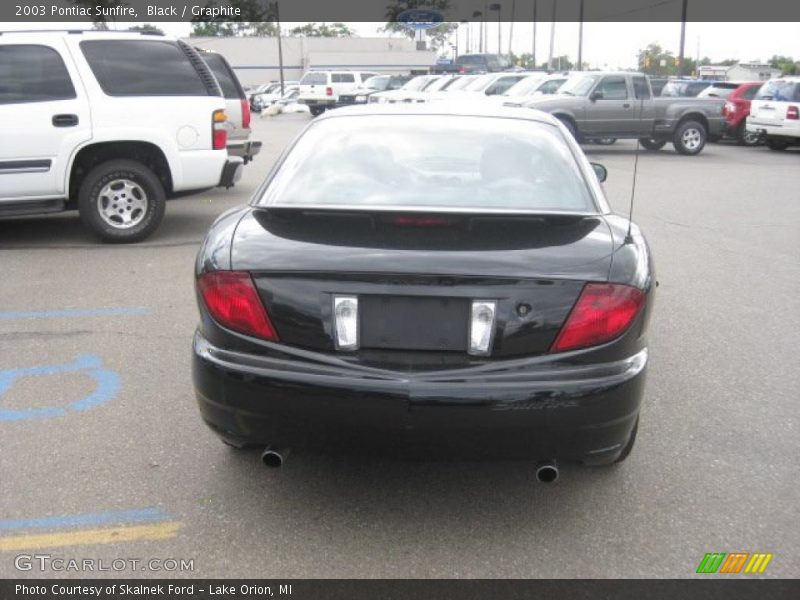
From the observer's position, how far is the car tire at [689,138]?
65.1ft

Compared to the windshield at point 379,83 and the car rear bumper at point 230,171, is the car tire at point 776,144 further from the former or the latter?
the windshield at point 379,83

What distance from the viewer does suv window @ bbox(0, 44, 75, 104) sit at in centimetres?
782

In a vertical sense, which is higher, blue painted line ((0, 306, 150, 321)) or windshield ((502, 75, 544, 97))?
windshield ((502, 75, 544, 97))

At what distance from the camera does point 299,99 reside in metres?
40.4

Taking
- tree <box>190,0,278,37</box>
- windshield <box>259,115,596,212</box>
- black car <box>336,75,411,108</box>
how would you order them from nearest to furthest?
windshield <box>259,115,596,212</box>, black car <box>336,75,411,108</box>, tree <box>190,0,278,37</box>

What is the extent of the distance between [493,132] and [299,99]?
37.8 metres

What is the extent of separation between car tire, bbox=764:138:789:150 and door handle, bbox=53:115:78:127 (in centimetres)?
1775

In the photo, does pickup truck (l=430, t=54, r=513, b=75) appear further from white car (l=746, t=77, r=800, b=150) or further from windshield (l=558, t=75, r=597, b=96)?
white car (l=746, t=77, r=800, b=150)

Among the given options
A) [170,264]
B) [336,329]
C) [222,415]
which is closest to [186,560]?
[222,415]

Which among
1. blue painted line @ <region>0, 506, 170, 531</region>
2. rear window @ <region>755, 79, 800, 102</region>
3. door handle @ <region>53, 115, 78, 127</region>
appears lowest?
blue painted line @ <region>0, 506, 170, 531</region>

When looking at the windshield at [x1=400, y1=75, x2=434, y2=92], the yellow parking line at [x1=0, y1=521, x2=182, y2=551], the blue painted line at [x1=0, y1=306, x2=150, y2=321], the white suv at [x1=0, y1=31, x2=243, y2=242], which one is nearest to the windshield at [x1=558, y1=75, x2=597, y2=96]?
the windshield at [x1=400, y1=75, x2=434, y2=92]

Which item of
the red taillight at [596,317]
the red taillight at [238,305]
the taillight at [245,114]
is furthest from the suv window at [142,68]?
the red taillight at [596,317]

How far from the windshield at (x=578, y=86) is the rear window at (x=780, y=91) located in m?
4.23
